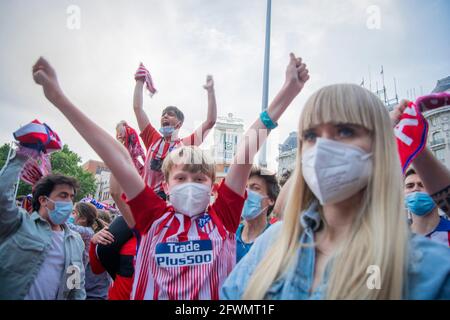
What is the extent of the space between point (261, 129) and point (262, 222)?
1.53 meters

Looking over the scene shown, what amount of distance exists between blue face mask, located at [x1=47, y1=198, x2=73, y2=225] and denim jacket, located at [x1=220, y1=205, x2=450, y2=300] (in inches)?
100

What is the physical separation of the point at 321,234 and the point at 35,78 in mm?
1824

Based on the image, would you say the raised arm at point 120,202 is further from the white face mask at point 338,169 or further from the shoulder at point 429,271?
the shoulder at point 429,271

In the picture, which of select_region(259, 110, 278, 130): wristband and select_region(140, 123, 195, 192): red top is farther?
select_region(140, 123, 195, 192): red top

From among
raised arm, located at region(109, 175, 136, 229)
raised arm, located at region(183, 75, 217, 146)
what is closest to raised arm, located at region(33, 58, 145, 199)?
raised arm, located at region(109, 175, 136, 229)

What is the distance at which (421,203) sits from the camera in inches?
112

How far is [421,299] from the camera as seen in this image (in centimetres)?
98

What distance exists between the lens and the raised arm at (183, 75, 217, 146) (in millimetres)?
2897

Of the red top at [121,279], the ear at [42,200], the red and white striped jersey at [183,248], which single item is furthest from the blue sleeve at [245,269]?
the ear at [42,200]

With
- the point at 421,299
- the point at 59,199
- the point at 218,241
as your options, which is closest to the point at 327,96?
the point at 421,299

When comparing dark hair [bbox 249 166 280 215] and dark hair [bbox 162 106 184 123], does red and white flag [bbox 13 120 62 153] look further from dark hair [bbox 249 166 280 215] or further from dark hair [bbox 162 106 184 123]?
dark hair [bbox 249 166 280 215]

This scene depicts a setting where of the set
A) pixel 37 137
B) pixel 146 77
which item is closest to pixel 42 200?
pixel 37 137

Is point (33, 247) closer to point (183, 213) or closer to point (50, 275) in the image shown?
point (50, 275)
